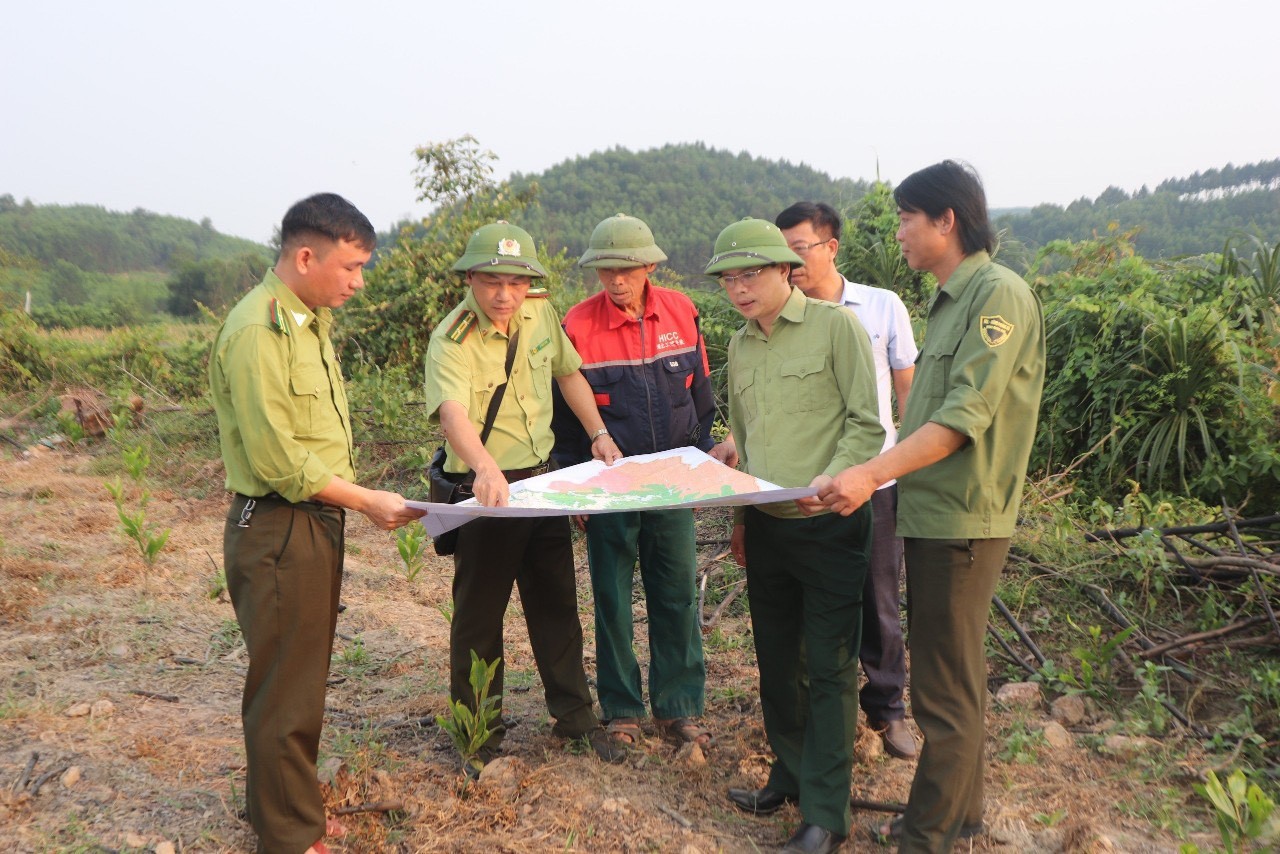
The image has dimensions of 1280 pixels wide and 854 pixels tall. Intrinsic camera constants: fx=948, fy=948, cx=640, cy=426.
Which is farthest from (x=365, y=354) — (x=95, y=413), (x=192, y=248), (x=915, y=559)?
(x=192, y=248)

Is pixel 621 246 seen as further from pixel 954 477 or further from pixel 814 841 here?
pixel 814 841

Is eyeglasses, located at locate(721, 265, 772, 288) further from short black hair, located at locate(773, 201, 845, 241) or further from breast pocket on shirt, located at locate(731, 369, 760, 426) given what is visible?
short black hair, located at locate(773, 201, 845, 241)

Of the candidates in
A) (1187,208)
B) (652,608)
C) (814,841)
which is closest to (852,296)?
(652,608)

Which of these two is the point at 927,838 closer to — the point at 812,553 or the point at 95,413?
the point at 812,553

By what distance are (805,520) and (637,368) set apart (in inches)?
40.5

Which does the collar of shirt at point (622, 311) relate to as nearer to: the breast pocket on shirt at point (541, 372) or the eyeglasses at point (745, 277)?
the breast pocket on shirt at point (541, 372)

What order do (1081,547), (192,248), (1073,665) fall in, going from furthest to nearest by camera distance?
(192,248), (1081,547), (1073,665)

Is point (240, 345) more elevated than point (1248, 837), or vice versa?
point (240, 345)

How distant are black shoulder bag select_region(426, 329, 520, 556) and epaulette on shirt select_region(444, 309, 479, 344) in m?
0.15

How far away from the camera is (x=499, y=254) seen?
3088mm

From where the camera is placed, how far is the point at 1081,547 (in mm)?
4648

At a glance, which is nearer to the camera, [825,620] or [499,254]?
[825,620]

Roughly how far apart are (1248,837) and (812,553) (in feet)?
4.61

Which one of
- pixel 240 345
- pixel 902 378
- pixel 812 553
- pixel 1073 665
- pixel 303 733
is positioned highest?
pixel 240 345
